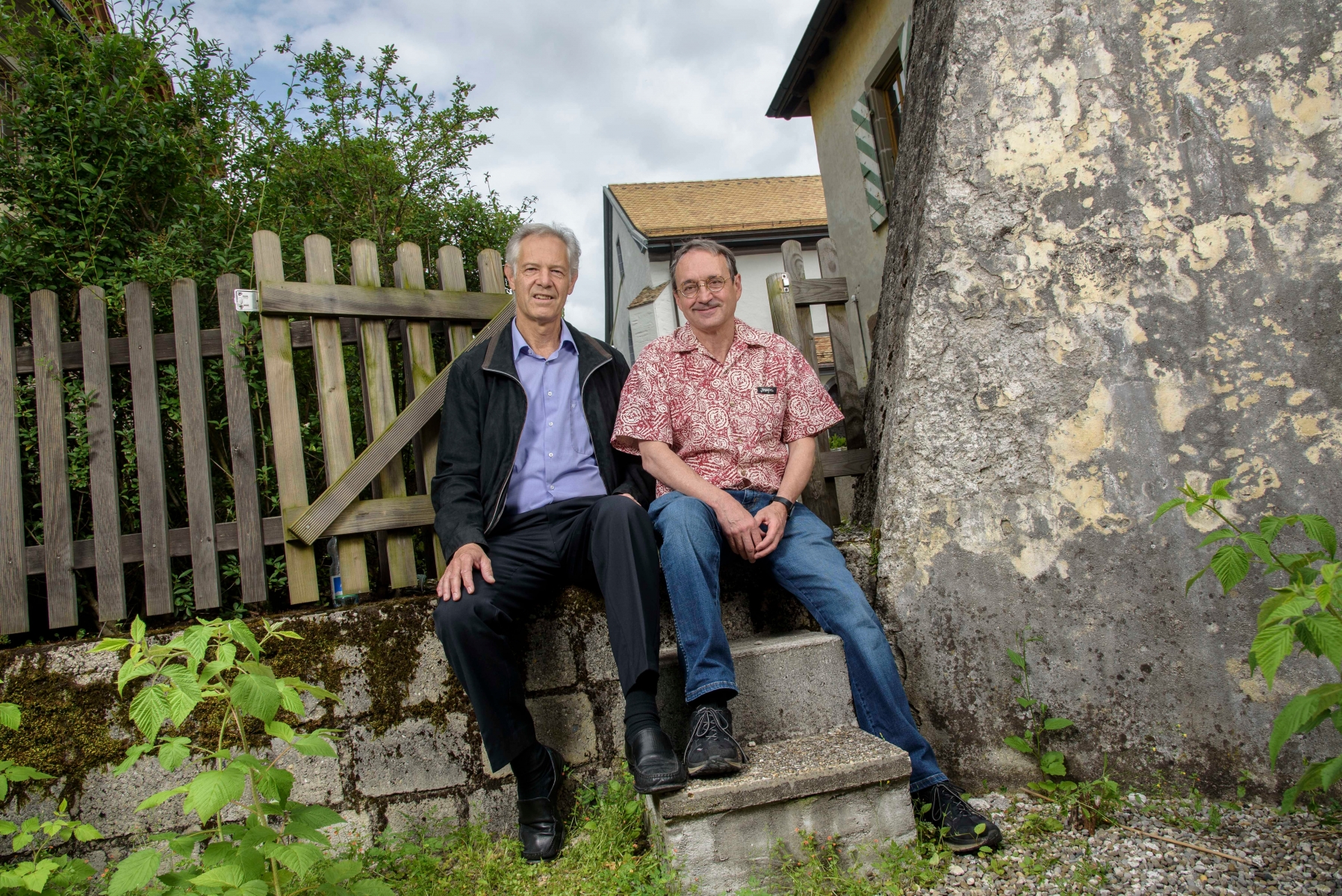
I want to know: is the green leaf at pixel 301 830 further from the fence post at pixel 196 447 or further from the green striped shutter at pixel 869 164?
the green striped shutter at pixel 869 164

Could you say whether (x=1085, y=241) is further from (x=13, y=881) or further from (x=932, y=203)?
(x=13, y=881)

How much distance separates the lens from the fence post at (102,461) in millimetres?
2516

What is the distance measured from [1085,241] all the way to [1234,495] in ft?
2.75

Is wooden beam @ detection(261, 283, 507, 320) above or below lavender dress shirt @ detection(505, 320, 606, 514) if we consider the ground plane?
above

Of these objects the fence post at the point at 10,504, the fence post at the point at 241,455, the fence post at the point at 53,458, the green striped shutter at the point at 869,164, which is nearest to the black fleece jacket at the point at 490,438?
the fence post at the point at 241,455

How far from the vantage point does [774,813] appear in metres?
1.88

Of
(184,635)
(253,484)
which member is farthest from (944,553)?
(253,484)

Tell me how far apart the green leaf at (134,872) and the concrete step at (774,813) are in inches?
39.1

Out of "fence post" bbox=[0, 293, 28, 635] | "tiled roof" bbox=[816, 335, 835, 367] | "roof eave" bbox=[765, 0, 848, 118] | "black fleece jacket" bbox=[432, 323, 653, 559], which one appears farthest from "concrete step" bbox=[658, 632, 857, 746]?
"tiled roof" bbox=[816, 335, 835, 367]

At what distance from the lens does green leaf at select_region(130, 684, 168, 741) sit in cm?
138

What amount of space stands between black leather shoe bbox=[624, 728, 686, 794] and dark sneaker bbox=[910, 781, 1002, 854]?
0.64m

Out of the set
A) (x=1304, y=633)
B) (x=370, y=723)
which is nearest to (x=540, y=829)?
(x=370, y=723)

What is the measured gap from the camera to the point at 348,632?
244 cm

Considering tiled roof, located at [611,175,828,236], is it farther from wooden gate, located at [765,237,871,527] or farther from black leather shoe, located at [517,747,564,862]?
black leather shoe, located at [517,747,564,862]
